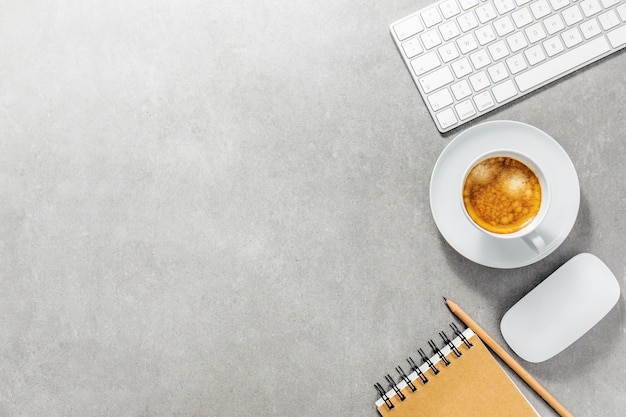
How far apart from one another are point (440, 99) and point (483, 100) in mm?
75

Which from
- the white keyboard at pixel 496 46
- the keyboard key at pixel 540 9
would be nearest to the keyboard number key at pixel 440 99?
the white keyboard at pixel 496 46

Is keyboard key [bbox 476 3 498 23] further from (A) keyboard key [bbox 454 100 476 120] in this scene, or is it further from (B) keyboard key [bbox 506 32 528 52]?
(A) keyboard key [bbox 454 100 476 120]

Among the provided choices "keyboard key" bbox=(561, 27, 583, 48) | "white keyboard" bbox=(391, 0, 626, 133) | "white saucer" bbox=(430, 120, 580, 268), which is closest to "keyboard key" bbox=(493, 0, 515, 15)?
"white keyboard" bbox=(391, 0, 626, 133)

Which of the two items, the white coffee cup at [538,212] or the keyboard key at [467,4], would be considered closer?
the white coffee cup at [538,212]

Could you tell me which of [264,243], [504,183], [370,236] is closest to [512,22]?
[504,183]

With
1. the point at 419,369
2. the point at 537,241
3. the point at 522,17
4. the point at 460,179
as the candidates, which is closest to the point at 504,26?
the point at 522,17

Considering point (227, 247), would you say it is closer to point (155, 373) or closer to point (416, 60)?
point (155, 373)

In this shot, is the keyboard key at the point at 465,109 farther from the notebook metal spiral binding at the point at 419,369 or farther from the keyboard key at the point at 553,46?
the notebook metal spiral binding at the point at 419,369

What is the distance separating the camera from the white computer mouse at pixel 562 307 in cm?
94

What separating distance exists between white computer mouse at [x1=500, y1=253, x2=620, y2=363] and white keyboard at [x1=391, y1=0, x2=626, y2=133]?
322mm

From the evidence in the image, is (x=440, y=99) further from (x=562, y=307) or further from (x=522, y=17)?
(x=562, y=307)

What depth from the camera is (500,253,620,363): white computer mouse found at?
940 millimetres

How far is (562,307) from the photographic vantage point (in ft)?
3.10

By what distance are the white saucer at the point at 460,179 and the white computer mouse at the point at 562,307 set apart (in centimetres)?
7
